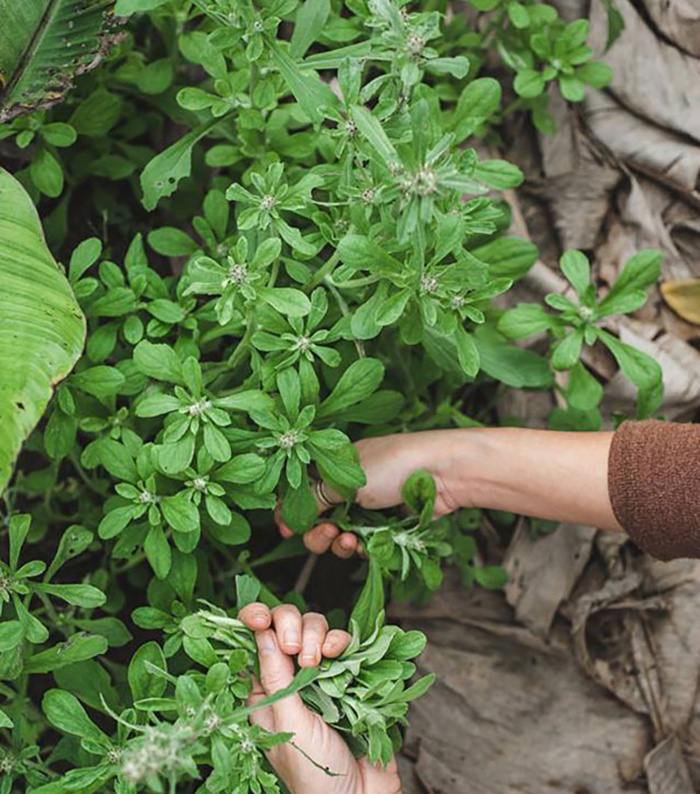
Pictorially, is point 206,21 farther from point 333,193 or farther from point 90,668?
point 90,668

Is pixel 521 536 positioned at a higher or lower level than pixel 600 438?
lower

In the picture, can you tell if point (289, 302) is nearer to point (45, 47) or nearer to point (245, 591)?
point (245, 591)

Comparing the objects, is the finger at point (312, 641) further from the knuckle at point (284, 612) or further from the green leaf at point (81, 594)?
the green leaf at point (81, 594)

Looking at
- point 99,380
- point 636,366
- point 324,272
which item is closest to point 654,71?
point 636,366

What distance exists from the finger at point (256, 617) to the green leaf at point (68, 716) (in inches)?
8.5

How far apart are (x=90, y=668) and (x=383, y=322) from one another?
629mm

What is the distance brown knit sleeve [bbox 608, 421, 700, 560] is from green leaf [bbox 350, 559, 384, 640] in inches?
13.2

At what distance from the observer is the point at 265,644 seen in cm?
133

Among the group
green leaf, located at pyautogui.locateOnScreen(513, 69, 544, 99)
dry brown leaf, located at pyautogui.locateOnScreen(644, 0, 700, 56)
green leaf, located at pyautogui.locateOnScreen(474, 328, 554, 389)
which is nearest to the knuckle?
green leaf, located at pyautogui.locateOnScreen(474, 328, 554, 389)

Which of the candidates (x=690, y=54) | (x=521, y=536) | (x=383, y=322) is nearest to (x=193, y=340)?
(x=383, y=322)

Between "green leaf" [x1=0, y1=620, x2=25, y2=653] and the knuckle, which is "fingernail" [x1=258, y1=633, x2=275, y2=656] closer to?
the knuckle

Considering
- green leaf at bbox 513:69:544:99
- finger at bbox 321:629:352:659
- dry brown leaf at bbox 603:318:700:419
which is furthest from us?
dry brown leaf at bbox 603:318:700:419

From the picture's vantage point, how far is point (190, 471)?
52.1 inches

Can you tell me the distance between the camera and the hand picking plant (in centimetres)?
121
